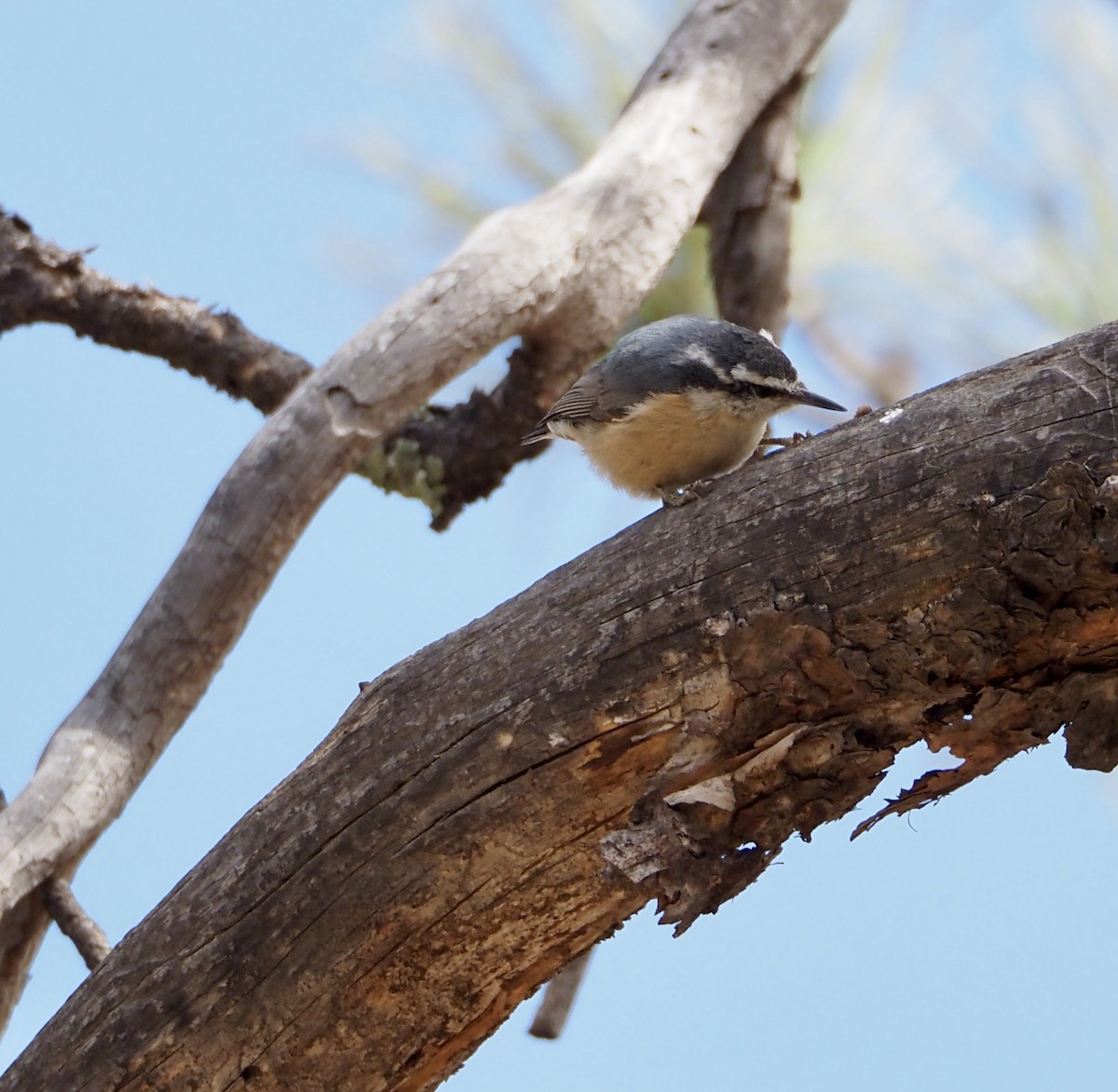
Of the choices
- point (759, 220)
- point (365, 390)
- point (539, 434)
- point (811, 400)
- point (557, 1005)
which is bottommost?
point (557, 1005)

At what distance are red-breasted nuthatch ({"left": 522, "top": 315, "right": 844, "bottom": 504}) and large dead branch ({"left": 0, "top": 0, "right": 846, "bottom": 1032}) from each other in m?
0.68

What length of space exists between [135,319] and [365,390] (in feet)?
2.96

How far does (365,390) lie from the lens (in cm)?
304

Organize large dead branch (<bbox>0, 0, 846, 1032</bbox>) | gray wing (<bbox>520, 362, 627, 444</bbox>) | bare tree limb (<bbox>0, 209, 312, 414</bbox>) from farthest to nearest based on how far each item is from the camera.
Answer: bare tree limb (<bbox>0, 209, 312, 414</bbox>), large dead branch (<bbox>0, 0, 846, 1032</bbox>), gray wing (<bbox>520, 362, 627, 444</bbox>)

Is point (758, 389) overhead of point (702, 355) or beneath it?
beneath

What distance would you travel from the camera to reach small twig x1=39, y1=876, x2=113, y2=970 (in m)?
2.69

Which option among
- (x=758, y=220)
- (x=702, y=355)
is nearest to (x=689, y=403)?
(x=702, y=355)

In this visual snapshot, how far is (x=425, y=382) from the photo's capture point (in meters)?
3.12

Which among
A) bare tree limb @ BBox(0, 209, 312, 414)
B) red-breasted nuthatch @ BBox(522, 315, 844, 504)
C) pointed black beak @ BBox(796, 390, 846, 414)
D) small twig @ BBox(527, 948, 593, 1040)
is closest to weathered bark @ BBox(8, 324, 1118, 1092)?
red-breasted nuthatch @ BBox(522, 315, 844, 504)

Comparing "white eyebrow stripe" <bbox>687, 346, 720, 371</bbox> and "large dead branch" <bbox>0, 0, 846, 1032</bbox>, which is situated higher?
"large dead branch" <bbox>0, 0, 846, 1032</bbox>

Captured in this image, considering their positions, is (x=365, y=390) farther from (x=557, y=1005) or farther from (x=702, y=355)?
(x=557, y=1005)

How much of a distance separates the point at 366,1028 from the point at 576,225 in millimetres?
2169

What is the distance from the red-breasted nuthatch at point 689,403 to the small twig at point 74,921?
4.63 feet

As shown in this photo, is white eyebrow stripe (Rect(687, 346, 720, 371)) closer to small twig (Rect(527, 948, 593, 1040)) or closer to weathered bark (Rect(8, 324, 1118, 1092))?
weathered bark (Rect(8, 324, 1118, 1092))
